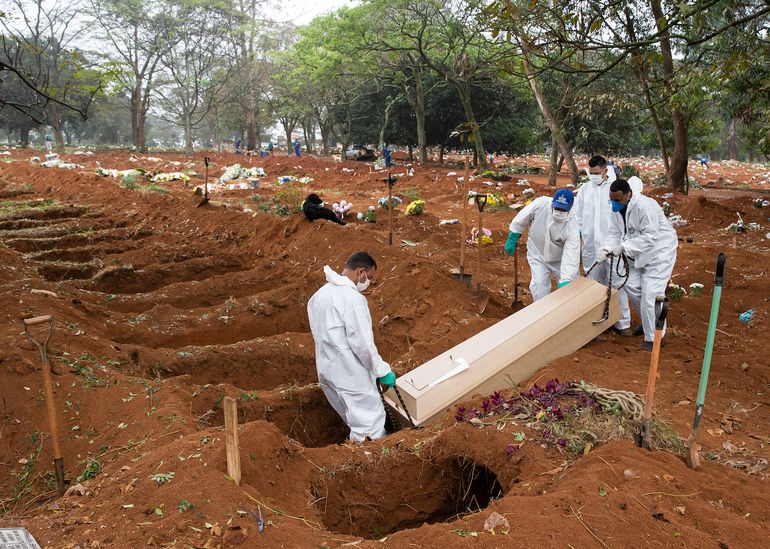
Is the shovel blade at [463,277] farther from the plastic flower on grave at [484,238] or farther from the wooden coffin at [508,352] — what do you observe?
the plastic flower on grave at [484,238]

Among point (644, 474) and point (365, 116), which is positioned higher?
point (365, 116)

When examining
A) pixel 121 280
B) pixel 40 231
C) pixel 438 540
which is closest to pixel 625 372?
pixel 438 540

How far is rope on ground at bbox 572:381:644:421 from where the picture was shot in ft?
12.3

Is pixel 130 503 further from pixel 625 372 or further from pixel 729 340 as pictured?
pixel 729 340

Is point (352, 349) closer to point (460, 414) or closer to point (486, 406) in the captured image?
point (460, 414)

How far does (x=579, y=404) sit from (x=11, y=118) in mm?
43070

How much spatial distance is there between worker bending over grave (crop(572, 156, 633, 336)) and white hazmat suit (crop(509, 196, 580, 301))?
217 mm

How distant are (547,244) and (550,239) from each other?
0.08m

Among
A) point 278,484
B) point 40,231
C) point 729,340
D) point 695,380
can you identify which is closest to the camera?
point 278,484

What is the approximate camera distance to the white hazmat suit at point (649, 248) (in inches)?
234

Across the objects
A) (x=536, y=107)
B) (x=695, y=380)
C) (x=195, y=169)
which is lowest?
(x=695, y=380)

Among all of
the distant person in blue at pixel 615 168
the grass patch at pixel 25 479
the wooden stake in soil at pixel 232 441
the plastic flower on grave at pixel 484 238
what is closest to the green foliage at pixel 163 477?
the wooden stake in soil at pixel 232 441

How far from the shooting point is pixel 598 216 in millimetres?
6625

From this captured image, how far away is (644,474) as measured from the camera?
10.1 ft
